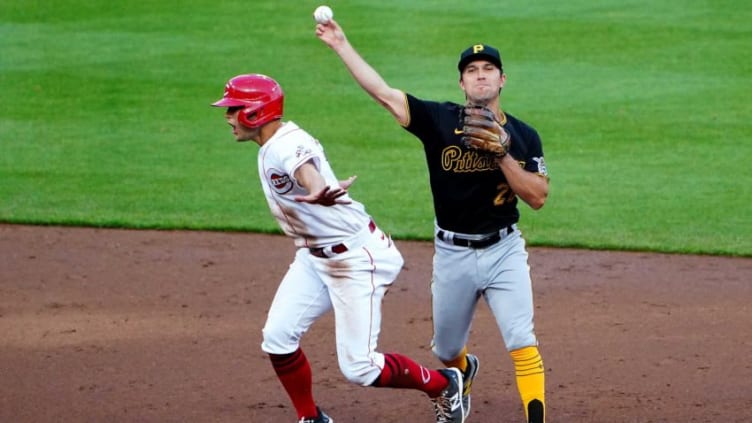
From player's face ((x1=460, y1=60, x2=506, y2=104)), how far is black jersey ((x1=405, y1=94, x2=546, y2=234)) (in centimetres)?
12

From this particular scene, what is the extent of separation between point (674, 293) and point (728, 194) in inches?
123

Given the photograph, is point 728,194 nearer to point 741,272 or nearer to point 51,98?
point 741,272

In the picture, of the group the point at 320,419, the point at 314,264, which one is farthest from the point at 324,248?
the point at 320,419

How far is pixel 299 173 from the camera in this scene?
5.61 meters

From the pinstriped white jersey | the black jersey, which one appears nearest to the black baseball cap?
the black jersey

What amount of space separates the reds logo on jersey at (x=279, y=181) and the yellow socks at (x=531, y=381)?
1.30 metres

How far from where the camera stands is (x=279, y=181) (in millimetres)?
5734

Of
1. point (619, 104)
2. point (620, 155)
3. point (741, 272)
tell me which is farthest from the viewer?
point (619, 104)

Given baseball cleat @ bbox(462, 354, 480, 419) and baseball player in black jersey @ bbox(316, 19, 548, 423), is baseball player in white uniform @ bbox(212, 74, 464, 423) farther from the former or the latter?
baseball player in black jersey @ bbox(316, 19, 548, 423)

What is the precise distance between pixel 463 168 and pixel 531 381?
103 centimetres

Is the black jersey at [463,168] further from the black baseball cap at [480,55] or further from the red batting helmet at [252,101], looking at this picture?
the red batting helmet at [252,101]

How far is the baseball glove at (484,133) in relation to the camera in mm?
5562

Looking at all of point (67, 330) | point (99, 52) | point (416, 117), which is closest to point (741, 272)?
point (416, 117)

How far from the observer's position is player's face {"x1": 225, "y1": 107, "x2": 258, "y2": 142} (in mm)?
5797
